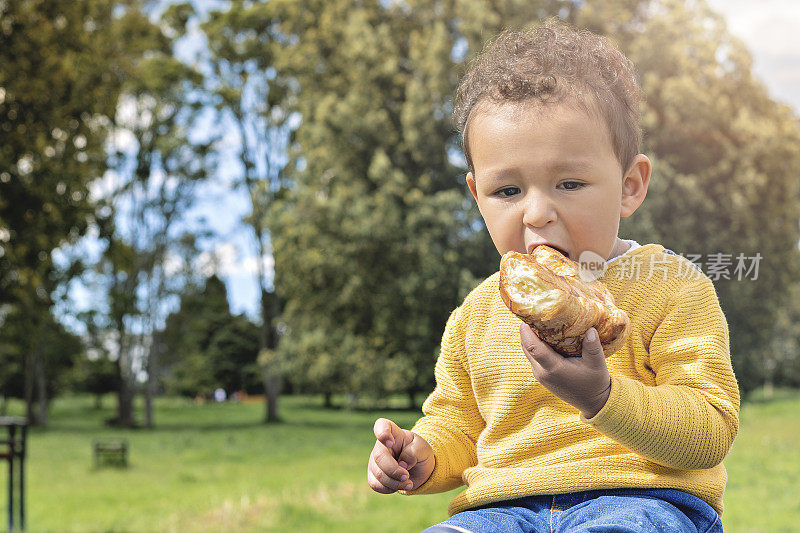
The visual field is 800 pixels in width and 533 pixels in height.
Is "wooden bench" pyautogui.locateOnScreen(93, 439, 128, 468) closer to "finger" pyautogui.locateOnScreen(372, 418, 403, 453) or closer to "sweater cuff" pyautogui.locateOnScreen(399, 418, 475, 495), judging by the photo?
"sweater cuff" pyautogui.locateOnScreen(399, 418, 475, 495)

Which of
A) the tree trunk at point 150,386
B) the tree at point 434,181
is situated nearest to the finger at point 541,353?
the tree at point 434,181

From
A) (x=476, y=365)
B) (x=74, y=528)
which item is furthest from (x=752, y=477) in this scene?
(x=476, y=365)

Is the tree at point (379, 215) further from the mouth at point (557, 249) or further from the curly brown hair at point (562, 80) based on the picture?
the mouth at point (557, 249)

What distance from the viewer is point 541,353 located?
1479mm

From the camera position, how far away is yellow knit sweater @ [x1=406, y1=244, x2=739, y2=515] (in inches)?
66.0

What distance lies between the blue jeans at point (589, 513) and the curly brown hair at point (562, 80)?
0.77m

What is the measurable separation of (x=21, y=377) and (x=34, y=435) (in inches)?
521

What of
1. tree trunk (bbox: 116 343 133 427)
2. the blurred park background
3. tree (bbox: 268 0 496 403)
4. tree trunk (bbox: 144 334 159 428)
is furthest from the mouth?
tree trunk (bbox: 116 343 133 427)

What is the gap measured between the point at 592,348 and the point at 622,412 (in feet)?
0.64

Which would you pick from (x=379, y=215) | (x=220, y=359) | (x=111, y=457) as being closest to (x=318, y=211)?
(x=379, y=215)

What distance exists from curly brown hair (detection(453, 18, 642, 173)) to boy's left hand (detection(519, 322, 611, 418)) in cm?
57

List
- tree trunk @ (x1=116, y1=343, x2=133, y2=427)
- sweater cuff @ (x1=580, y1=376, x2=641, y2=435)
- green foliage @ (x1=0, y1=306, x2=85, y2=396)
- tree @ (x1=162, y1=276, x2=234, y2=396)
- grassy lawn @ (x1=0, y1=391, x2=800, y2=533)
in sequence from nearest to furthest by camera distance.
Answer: sweater cuff @ (x1=580, y1=376, x2=641, y2=435) < grassy lawn @ (x1=0, y1=391, x2=800, y2=533) < green foliage @ (x1=0, y1=306, x2=85, y2=396) < tree trunk @ (x1=116, y1=343, x2=133, y2=427) < tree @ (x1=162, y1=276, x2=234, y2=396)

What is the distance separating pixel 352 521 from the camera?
916 cm

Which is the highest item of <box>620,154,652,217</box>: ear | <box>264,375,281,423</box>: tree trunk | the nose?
<box>620,154,652,217</box>: ear
